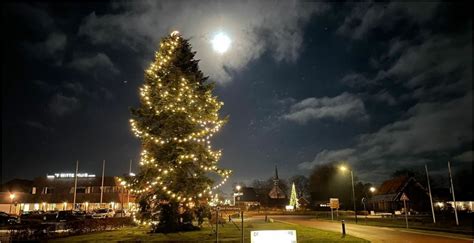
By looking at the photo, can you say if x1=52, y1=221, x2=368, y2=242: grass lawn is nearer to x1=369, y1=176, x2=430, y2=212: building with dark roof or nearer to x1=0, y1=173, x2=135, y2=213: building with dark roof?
x1=369, y1=176, x2=430, y2=212: building with dark roof

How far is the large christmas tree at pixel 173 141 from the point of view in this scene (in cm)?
2466

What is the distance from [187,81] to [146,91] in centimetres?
304

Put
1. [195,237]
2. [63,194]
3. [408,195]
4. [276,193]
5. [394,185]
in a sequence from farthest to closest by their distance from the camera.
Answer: [276,193] → [63,194] → [394,185] → [408,195] → [195,237]

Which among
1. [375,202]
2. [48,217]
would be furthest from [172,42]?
[375,202]

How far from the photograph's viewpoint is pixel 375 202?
8494 centimetres

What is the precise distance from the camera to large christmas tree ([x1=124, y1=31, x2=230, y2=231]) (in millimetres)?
24656

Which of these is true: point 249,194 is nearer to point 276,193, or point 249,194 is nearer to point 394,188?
point 276,193

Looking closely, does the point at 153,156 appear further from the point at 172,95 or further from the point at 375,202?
the point at 375,202

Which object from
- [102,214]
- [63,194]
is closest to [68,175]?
[63,194]

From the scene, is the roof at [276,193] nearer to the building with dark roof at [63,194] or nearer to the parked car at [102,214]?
the building with dark roof at [63,194]

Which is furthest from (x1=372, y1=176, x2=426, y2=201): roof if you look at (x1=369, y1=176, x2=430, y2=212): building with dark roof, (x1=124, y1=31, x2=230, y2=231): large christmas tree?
(x1=124, y1=31, x2=230, y2=231): large christmas tree

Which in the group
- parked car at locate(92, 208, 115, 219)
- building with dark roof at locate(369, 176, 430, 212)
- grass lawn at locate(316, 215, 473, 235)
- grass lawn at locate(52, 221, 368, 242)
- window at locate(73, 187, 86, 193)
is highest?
window at locate(73, 187, 86, 193)

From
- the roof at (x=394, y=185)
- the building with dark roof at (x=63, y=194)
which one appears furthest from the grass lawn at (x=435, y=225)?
the building with dark roof at (x=63, y=194)

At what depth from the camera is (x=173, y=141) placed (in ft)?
83.2
